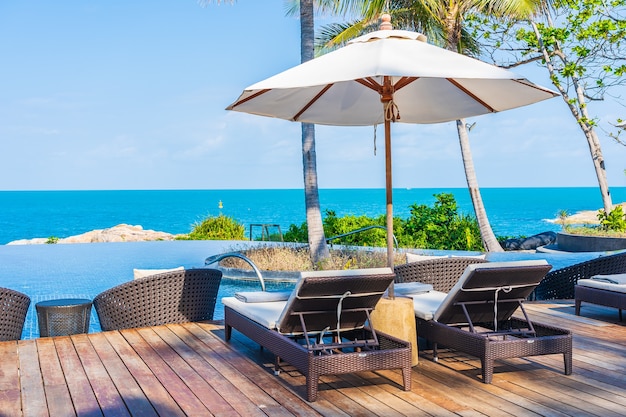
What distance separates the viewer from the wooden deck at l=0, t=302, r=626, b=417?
379 centimetres

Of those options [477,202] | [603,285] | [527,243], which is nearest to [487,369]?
[603,285]

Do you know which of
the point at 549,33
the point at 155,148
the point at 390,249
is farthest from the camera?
the point at 155,148

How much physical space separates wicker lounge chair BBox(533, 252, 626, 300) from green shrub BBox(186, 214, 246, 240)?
12.3m

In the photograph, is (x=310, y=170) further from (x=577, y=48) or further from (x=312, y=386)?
(x=312, y=386)

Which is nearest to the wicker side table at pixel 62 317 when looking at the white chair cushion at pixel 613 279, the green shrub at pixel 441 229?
the white chair cushion at pixel 613 279

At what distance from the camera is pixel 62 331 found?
18.9 ft

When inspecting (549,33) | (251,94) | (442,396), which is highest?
(549,33)

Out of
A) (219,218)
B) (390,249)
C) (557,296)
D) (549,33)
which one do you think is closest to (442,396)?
(390,249)

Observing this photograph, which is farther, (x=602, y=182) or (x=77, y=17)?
(x=77, y=17)

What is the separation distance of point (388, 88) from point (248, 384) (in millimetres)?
2364

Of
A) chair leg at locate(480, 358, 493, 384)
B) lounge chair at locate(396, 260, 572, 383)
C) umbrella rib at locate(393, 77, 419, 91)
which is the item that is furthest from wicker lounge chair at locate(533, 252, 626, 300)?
chair leg at locate(480, 358, 493, 384)

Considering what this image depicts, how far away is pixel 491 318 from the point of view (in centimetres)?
476

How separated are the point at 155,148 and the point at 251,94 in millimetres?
62486

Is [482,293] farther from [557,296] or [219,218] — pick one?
[219,218]
